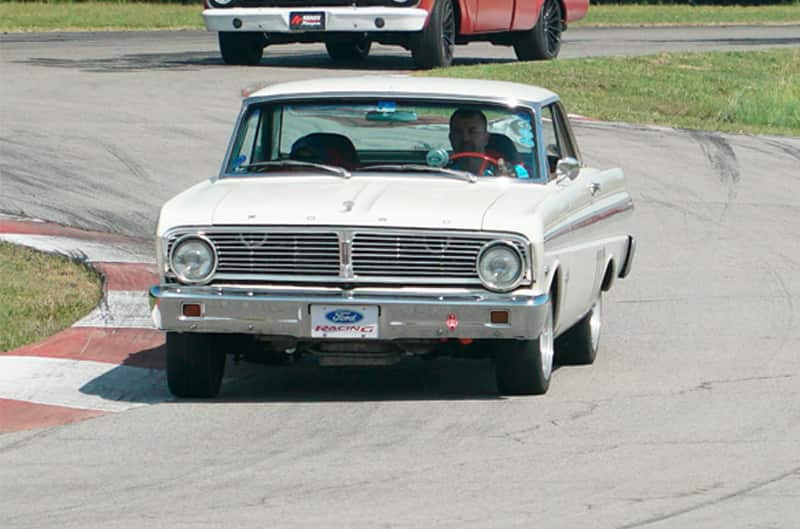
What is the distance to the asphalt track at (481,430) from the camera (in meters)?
6.64

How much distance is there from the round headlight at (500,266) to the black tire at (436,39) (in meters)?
14.5

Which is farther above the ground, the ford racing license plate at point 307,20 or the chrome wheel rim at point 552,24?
the ford racing license plate at point 307,20

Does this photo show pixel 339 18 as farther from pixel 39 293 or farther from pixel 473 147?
pixel 473 147

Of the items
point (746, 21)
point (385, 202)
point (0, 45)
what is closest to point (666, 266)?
point (385, 202)

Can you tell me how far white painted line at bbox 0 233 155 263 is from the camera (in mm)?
12617

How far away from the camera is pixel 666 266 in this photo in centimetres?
1341

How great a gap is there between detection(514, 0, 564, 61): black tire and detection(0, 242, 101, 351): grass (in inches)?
539

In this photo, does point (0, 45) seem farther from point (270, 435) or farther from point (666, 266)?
point (270, 435)

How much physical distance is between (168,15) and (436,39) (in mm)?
18156

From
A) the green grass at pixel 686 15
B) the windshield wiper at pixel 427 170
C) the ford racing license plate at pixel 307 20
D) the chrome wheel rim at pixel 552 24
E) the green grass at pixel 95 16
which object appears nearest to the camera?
the windshield wiper at pixel 427 170

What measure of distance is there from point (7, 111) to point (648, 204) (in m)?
7.20

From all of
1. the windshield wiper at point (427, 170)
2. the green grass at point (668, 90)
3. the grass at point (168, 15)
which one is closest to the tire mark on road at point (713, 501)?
the windshield wiper at point (427, 170)

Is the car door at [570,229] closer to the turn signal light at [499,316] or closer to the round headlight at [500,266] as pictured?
the round headlight at [500,266]

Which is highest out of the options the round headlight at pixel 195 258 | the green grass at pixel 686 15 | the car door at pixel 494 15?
the round headlight at pixel 195 258
